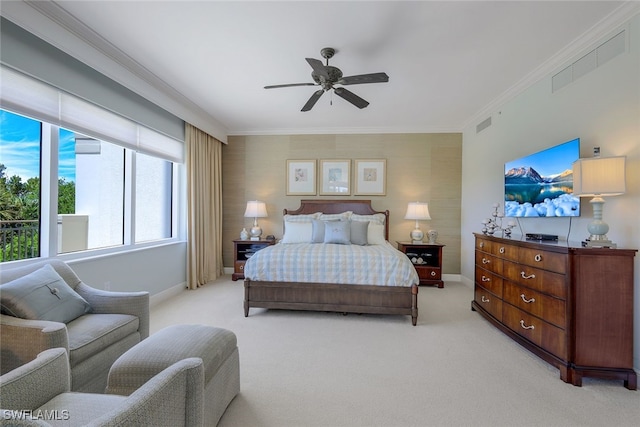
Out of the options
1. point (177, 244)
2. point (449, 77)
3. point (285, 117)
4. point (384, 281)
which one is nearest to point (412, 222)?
point (384, 281)

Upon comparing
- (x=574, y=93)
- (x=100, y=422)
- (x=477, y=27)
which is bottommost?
(x=100, y=422)

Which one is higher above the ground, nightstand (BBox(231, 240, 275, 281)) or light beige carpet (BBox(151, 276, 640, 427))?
nightstand (BBox(231, 240, 275, 281))

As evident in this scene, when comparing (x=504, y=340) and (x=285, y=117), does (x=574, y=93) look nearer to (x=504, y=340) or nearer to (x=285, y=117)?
(x=504, y=340)

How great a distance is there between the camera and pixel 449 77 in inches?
128

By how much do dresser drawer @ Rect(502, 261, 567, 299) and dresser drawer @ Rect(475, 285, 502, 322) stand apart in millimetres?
357

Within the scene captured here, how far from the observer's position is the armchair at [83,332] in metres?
1.56

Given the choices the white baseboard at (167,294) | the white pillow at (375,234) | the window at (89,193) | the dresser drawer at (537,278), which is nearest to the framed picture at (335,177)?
the white pillow at (375,234)

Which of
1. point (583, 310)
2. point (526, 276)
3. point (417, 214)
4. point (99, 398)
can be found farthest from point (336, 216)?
point (99, 398)

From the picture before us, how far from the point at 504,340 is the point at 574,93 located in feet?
8.22

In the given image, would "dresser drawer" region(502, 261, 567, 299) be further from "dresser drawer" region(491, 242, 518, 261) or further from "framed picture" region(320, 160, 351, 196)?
"framed picture" region(320, 160, 351, 196)

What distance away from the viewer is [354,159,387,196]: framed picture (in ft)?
17.3

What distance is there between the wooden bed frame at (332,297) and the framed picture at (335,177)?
2460 millimetres

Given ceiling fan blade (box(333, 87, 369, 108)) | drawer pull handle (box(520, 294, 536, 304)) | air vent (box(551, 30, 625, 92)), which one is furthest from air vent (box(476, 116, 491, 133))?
drawer pull handle (box(520, 294, 536, 304))

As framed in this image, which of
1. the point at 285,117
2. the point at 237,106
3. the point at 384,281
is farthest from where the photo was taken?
the point at 285,117
